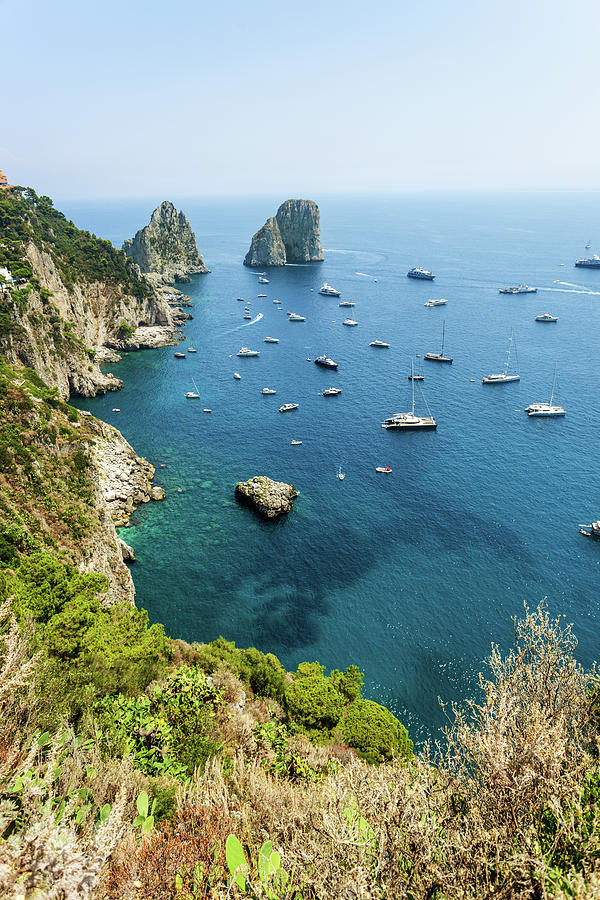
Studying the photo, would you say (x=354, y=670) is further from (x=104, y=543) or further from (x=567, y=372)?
(x=567, y=372)

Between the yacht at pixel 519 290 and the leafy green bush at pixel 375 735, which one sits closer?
the leafy green bush at pixel 375 735

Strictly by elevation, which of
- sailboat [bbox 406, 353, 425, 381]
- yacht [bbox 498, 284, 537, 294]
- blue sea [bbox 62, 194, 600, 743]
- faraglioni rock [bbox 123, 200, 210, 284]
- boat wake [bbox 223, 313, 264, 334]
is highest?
faraglioni rock [bbox 123, 200, 210, 284]

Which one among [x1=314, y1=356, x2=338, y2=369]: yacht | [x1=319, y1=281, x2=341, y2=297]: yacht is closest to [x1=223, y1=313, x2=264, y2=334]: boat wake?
[x1=319, y1=281, x2=341, y2=297]: yacht

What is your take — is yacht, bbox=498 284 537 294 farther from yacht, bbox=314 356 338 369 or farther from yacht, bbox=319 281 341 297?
yacht, bbox=314 356 338 369

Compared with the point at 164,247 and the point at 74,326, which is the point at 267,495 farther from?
the point at 164,247

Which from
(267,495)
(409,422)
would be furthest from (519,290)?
(267,495)

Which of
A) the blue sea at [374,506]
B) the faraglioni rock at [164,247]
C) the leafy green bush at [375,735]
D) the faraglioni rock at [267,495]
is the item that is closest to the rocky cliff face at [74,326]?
the blue sea at [374,506]

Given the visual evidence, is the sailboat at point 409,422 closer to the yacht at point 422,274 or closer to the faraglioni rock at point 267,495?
the faraglioni rock at point 267,495
